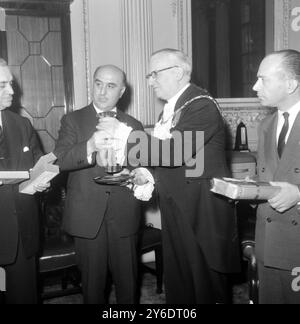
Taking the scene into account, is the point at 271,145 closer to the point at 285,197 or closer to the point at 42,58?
the point at 285,197

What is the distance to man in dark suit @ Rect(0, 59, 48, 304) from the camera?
2.32m

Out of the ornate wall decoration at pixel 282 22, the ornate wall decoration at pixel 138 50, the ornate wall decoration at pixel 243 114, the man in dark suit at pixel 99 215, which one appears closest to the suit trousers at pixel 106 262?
the man in dark suit at pixel 99 215

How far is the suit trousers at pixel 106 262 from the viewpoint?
2.45 m

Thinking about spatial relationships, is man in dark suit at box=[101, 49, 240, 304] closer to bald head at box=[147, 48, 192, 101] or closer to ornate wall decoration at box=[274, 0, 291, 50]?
bald head at box=[147, 48, 192, 101]

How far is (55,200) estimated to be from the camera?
3.89 meters

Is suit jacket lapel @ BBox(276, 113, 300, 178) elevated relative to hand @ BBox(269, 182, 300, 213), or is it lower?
elevated

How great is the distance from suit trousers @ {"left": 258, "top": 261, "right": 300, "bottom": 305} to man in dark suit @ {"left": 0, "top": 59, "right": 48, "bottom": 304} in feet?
4.21

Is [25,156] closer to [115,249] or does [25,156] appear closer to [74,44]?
[115,249]

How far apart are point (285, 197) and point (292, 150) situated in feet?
0.73

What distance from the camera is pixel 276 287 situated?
6.52ft

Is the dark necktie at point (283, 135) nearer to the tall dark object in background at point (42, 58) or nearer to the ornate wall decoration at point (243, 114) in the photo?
the tall dark object in background at point (42, 58)

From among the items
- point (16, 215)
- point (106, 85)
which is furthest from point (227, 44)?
point (16, 215)

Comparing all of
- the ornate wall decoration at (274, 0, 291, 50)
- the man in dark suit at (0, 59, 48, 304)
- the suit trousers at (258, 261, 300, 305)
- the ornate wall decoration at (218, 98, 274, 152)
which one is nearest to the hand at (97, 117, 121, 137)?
the man in dark suit at (0, 59, 48, 304)
